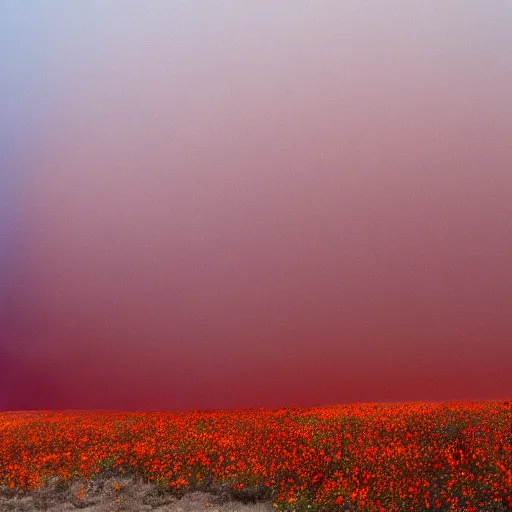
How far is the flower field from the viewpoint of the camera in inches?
453

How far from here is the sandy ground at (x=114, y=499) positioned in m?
12.1

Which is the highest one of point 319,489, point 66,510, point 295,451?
point 295,451

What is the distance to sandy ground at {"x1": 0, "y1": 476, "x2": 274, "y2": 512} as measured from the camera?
1205 centimetres

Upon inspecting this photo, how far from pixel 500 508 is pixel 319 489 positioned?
11.8 feet

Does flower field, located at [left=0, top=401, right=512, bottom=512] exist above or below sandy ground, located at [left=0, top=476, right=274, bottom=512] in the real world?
above

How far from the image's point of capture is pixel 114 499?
41.2ft

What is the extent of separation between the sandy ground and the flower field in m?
0.26

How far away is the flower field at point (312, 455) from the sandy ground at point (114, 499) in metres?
0.26

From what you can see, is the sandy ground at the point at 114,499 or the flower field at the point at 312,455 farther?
the sandy ground at the point at 114,499

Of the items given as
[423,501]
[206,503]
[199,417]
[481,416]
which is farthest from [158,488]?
[481,416]

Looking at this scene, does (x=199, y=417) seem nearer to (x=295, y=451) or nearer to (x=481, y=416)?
(x=295, y=451)

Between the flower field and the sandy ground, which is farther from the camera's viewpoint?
the sandy ground

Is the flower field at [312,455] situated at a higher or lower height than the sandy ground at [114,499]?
higher

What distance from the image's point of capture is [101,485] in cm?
1321
